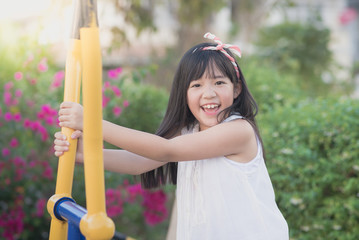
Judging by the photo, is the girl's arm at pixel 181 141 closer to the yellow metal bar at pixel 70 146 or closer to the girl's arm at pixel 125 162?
the yellow metal bar at pixel 70 146

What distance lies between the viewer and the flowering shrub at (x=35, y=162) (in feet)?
11.9

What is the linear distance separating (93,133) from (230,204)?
0.71m

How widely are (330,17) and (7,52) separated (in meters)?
13.4

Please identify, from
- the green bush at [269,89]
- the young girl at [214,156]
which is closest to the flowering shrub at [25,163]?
the green bush at [269,89]

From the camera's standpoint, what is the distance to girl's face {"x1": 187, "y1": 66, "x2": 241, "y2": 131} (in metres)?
1.80

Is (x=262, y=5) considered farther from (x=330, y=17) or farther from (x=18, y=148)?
(x=330, y=17)

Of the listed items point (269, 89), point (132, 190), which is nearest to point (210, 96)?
point (132, 190)

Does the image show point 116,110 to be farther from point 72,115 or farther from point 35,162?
point 72,115

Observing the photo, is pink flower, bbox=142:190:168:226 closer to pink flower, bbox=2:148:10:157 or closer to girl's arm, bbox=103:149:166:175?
pink flower, bbox=2:148:10:157

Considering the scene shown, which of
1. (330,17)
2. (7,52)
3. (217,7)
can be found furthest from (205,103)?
(330,17)

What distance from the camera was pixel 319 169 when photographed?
2811 mm

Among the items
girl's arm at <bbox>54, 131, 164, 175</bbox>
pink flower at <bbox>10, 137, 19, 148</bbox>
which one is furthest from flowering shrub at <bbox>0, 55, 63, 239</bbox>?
girl's arm at <bbox>54, 131, 164, 175</bbox>

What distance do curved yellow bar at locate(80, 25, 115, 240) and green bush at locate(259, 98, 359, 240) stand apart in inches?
71.8

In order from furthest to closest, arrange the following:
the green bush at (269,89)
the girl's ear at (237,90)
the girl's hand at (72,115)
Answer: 1. the green bush at (269,89)
2. the girl's ear at (237,90)
3. the girl's hand at (72,115)
